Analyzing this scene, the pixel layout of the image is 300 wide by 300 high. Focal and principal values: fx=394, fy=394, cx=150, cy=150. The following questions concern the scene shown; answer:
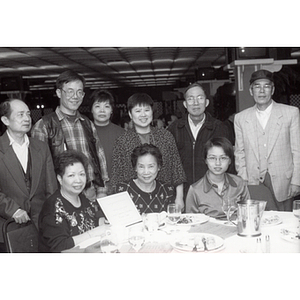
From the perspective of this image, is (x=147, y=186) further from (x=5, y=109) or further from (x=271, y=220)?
(x=5, y=109)

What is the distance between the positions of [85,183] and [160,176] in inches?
21.2

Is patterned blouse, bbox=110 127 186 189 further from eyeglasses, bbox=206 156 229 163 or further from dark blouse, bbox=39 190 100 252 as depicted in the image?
dark blouse, bbox=39 190 100 252

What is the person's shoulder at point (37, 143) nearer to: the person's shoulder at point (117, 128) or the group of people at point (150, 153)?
the group of people at point (150, 153)

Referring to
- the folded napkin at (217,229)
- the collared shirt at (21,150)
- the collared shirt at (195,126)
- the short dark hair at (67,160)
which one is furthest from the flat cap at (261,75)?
the collared shirt at (21,150)

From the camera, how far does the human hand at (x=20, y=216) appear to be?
2.71 m

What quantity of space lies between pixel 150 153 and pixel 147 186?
0.79ft

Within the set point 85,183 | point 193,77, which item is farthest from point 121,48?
point 85,183

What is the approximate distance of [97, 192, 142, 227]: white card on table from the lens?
2.52m

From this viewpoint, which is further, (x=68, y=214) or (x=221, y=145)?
(x=221, y=145)

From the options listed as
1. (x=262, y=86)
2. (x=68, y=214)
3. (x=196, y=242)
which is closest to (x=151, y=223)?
(x=196, y=242)

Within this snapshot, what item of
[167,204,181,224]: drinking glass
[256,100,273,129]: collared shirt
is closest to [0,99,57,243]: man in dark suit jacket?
[167,204,181,224]: drinking glass

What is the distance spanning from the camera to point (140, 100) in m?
2.83

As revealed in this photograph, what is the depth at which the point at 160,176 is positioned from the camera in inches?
110

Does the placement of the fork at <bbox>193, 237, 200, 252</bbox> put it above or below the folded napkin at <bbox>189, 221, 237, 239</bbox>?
below
